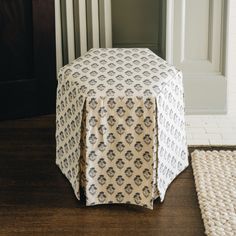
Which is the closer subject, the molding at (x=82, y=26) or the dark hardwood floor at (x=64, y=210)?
the dark hardwood floor at (x=64, y=210)

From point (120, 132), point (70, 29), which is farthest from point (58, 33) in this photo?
point (120, 132)

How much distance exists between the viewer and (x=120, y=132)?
183 cm

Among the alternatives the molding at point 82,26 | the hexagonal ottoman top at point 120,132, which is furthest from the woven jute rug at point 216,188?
the molding at point 82,26

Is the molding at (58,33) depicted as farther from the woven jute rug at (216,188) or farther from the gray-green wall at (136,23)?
the woven jute rug at (216,188)

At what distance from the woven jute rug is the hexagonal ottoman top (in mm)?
144

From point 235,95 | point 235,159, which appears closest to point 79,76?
point 235,159

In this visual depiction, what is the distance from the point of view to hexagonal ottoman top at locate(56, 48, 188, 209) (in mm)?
1826

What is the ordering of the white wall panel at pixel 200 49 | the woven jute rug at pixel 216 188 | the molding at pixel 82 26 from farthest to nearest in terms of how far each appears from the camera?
the molding at pixel 82 26 < the white wall panel at pixel 200 49 < the woven jute rug at pixel 216 188

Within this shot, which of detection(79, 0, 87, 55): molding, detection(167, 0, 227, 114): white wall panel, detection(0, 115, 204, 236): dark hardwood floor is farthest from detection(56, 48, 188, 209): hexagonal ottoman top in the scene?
detection(79, 0, 87, 55): molding

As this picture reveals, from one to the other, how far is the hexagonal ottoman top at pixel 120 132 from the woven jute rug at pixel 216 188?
0.14 meters

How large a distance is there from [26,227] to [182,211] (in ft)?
1.58

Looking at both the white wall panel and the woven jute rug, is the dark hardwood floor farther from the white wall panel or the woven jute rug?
the white wall panel

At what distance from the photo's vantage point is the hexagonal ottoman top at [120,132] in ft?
5.99

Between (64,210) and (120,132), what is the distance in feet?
1.00
